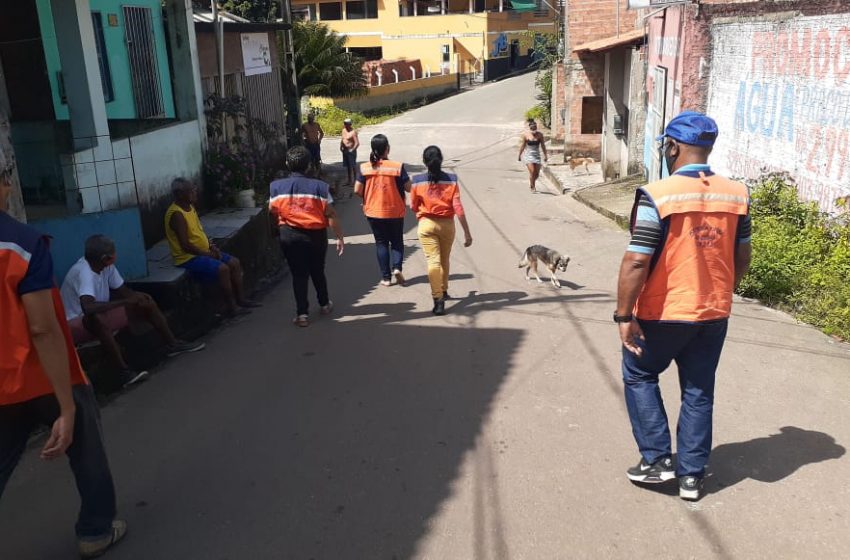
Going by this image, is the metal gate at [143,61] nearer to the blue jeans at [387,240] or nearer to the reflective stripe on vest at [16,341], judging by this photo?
the blue jeans at [387,240]

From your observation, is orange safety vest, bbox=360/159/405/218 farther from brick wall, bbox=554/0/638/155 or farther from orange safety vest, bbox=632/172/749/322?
brick wall, bbox=554/0/638/155

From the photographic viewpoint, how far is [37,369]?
317 cm

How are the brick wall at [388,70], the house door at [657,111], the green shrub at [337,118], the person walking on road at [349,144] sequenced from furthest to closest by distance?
the brick wall at [388,70] → the green shrub at [337,118] → the person walking on road at [349,144] → the house door at [657,111]

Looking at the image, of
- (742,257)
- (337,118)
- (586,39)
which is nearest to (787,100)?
(742,257)

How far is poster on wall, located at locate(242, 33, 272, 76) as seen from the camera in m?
15.0

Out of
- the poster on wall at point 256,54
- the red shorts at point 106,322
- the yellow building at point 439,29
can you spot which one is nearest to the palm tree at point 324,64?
the poster on wall at point 256,54

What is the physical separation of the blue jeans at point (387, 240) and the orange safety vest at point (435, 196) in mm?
1019

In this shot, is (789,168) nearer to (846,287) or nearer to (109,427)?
(846,287)

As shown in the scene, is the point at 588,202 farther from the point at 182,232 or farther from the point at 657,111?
the point at 182,232

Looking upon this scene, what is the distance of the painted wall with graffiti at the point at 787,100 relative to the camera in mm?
7434

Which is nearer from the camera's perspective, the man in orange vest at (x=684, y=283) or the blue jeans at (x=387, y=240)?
the man in orange vest at (x=684, y=283)

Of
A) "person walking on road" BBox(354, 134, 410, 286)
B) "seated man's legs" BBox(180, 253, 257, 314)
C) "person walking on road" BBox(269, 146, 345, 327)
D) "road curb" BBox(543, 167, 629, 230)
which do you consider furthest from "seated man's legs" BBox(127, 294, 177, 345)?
"road curb" BBox(543, 167, 629, 230)

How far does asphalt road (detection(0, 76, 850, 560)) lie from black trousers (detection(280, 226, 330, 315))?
1.14 ft

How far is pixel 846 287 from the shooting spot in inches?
257
